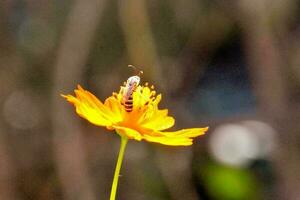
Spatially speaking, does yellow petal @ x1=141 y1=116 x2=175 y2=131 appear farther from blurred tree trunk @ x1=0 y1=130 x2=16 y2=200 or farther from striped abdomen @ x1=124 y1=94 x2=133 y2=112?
blurred tree trunk @ x1=0 y1=130 x2=16 y2=200

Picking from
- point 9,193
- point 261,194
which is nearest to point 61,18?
point 9,193

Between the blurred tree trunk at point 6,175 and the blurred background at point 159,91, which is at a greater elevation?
the blurred background at point 159,91

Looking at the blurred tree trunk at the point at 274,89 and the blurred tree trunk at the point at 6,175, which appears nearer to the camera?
the blurred tree trunk at the point at 274,89

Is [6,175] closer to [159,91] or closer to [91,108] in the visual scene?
[159,91]

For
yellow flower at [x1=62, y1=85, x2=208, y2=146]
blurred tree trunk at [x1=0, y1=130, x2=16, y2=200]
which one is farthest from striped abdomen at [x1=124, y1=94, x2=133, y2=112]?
blurred tree trunk at [x1=0, y1=130, x2=16, y2=200]

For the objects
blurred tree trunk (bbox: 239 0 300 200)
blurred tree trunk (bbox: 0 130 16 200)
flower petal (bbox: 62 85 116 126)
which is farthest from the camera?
blurred tree trunk (bbox: 0 130 16 200)

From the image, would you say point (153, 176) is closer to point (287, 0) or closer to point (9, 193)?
point (9, 193)

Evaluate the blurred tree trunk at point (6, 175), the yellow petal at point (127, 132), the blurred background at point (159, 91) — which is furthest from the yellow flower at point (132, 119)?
the blurred tree trunk at point (6, 175)

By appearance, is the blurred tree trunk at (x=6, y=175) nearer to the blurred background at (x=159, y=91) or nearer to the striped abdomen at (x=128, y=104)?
the blurred background at (x=159, y=91)
